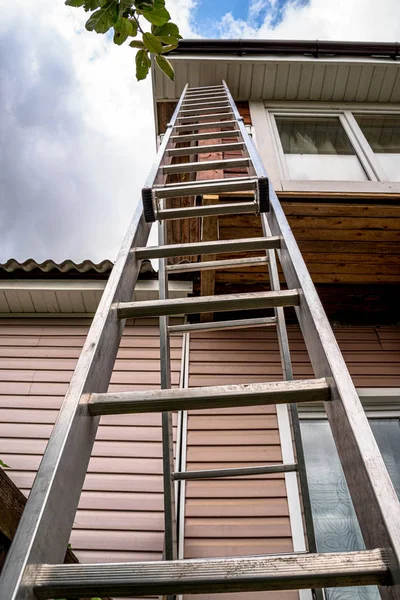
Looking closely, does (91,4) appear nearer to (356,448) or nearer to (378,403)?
(356,448)

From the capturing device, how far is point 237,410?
11.5ft

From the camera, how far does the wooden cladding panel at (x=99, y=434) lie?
2801 millimetres

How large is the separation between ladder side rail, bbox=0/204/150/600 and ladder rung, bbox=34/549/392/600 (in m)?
0.04

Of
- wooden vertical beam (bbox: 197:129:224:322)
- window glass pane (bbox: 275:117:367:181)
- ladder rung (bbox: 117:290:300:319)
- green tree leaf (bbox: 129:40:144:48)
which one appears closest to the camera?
ladder rung (bbox: 117:290:300:319)

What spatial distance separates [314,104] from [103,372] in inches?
220

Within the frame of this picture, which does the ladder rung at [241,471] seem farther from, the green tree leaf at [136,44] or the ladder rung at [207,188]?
the green tree leaf at [136,44]

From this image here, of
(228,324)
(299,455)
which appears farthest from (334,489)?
(228,324)

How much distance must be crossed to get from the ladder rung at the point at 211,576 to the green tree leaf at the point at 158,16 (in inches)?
73.0

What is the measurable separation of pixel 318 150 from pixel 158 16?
3.53 meters

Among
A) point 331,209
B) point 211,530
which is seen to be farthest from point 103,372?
point 331,209

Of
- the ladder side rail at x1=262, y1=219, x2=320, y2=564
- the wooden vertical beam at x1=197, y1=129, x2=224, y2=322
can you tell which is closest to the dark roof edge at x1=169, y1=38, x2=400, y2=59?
the wooden vertical beam at x1=197, y1=129, x2=224, y2=322

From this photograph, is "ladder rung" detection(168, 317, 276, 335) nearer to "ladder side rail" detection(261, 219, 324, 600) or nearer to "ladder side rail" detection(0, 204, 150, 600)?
"ladder side rail" detection(261, 219, 324, 600)

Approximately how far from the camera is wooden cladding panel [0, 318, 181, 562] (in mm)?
2801

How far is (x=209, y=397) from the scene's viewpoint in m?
0.95
